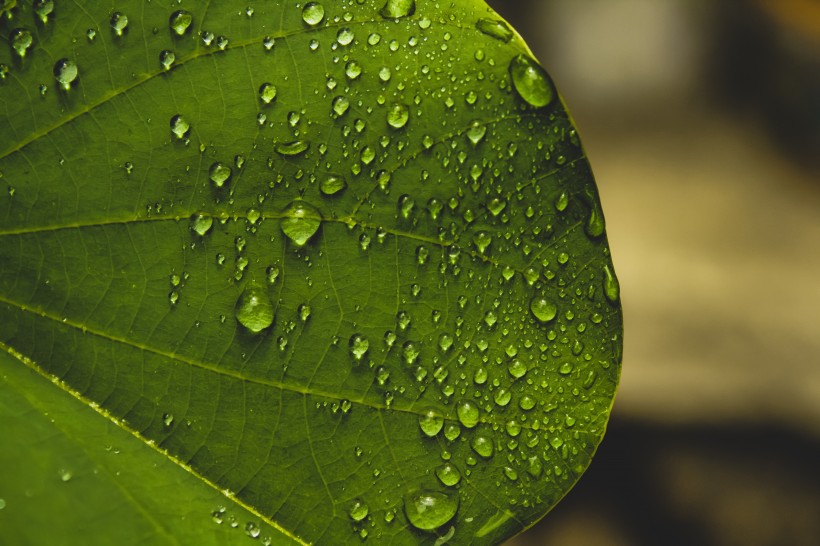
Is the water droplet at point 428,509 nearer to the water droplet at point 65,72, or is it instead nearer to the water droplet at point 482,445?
the water droplet at point 482,445

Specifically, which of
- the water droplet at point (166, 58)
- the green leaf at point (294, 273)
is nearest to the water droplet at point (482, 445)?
the green leaf at point (294, 273)

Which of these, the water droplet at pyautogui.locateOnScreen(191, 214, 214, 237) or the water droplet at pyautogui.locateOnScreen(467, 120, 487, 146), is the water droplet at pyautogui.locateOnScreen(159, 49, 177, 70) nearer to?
the water droplet at pyautogui.locateOnScreen(191, 214, 214, 237)

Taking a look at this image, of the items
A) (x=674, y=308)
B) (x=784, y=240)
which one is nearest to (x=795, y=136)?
(x=784, y=240)

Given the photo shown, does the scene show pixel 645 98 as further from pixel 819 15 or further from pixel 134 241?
pixel 134 241

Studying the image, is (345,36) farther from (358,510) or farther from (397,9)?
(358,510)

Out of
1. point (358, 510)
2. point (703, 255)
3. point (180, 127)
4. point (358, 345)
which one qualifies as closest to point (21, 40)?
point (180, 127)

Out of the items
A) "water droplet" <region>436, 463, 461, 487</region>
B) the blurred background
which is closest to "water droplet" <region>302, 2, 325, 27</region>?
"water droplet" <region>436, 463, 461, 487</region>
